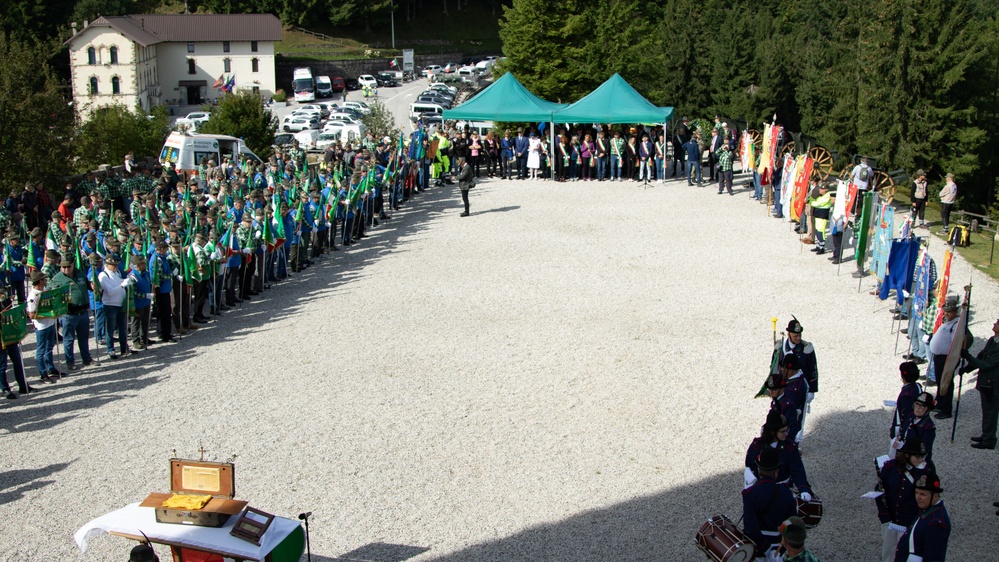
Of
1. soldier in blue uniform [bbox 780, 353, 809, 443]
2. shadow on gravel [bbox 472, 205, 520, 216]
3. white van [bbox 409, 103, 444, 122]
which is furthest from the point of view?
white van [bbox 409, 103, 444, 122]

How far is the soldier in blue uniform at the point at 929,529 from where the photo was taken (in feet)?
22.7

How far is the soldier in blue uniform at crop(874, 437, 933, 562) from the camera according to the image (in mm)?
7727

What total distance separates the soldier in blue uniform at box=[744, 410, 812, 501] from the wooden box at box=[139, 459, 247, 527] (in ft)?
13.6

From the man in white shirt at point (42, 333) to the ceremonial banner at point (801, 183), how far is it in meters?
13.9

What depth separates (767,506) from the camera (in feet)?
24.3

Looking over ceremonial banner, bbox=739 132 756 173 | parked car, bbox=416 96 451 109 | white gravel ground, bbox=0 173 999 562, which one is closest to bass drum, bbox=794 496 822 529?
white gravel ground, bbox=0 173 999 562

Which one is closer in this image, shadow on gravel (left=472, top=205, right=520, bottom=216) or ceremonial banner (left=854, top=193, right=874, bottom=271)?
ceremonial banner (left=854, top=193, right=874, bottom=271)

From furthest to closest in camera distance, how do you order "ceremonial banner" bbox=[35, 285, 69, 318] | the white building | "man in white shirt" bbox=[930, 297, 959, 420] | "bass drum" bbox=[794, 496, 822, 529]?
the white building → "ceremonial banner" bbox=[35, 285, 69, 318] → "man in white shirt" bbox=[930, 297, 959, 420] → "bass drum" bbox=[794, 496, 822, 529]

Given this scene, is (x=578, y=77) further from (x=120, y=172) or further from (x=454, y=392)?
(x=454, y=392)

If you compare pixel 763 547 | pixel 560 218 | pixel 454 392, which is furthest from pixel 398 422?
pixel 560 218

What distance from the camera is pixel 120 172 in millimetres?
24812

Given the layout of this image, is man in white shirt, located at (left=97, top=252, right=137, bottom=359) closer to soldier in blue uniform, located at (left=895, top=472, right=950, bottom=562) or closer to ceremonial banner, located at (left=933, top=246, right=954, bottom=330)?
soldier in blue uniform, located at (left=895, top=472, right=950, bottom=562)

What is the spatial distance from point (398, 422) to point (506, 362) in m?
2.41

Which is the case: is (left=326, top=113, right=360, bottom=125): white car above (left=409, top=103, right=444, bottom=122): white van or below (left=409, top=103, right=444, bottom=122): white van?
below
